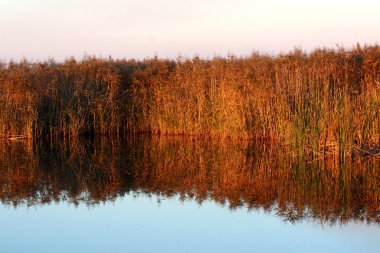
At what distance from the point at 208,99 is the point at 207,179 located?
6.41m

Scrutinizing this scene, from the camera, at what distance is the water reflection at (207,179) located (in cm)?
663

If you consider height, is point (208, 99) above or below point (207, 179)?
above

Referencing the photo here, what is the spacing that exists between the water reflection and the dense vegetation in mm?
780

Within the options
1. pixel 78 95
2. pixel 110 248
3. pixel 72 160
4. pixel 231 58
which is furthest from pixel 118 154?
pixel 110 248

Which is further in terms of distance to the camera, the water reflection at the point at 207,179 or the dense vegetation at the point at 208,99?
the dense vegetation at the point at 208,99

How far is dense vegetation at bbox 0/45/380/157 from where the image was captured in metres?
9.85

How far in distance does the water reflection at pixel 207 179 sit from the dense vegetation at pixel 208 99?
78 centimetres

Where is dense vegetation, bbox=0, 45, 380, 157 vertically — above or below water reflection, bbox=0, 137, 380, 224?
above

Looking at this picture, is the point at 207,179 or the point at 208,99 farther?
the point at 208,99

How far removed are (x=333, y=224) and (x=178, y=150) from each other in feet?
21.7

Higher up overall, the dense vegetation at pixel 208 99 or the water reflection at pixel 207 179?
the dense vegetation at pixel 208 99

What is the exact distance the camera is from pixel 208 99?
14508mm

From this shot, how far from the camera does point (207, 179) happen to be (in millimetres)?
8336

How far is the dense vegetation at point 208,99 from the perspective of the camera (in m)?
9.85
